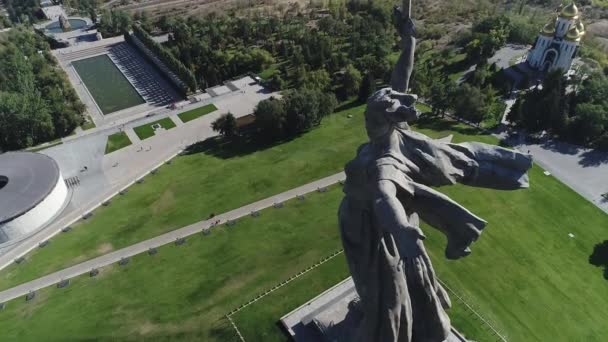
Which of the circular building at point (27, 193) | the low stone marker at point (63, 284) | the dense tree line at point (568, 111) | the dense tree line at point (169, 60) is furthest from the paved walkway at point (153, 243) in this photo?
the dense tree line at point (169, 60)

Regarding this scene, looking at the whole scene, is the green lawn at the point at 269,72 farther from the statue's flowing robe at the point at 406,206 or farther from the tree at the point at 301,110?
the statue's flowing robe at the point at 406,206

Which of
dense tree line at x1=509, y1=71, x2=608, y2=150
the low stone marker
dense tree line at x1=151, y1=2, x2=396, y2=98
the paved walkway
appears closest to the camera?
the low stone marker

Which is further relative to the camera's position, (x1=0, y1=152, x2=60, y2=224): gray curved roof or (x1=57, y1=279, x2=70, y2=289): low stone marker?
(x1=0, y1=152, x2=60, y2=224): gray curved roof

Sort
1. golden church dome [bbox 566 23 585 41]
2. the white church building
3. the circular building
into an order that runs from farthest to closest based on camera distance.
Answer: the white church building < golden church dome [bbox 566 23 585 41] < the circular building

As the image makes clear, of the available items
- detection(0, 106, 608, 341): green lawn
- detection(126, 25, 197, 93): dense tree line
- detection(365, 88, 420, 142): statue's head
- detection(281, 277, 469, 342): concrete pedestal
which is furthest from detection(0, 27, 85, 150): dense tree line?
detection(365, 88, 420, 142): statue's head

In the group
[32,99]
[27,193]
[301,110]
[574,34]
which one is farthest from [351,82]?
[32,99]

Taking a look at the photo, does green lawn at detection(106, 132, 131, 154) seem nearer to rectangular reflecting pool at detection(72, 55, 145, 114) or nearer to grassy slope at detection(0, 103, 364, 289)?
grassy slope at detection(0, 103, 364, 289)

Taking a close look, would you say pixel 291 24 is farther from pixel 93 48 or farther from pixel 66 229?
pixel 66 229
